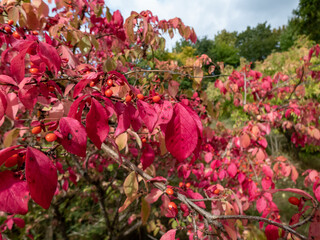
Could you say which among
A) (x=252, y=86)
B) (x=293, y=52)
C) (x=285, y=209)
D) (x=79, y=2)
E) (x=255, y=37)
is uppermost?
(x=255, y=37)

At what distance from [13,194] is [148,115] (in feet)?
1.38

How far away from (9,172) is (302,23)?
1690cm

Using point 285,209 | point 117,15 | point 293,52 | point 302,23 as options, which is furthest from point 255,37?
point 117,15

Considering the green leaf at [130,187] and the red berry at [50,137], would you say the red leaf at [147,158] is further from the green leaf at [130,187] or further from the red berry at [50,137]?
the red berry at [50,137]

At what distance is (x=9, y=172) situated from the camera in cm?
45

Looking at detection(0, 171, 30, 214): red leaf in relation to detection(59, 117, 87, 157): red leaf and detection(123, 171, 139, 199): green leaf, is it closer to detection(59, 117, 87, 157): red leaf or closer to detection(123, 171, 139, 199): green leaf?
detection(59, 117, 87, 157): red leaf

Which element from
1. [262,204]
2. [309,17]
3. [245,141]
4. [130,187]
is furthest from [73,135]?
[309,17]

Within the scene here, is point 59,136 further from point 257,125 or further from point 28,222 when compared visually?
point 28,222

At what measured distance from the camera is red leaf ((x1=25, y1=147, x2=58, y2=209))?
41 cm

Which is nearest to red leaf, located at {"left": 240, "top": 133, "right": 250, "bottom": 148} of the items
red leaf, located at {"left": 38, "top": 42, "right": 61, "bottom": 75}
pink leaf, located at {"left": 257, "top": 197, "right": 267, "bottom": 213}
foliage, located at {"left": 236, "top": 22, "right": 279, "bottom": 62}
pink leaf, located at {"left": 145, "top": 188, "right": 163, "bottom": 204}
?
pink leaf, located at {"left": 257, "top": 197, "right": 267, "bottom": 213}

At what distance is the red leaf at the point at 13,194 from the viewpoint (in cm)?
41

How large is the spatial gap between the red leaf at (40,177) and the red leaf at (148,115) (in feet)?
0.98

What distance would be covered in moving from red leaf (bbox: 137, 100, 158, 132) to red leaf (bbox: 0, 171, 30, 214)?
376 mm

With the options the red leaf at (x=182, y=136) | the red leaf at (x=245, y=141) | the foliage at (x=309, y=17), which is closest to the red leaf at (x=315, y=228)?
the red leaf at (x=182, y=136)
